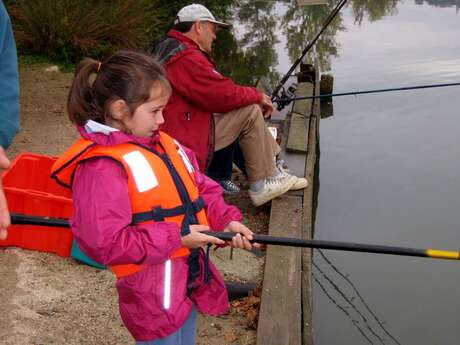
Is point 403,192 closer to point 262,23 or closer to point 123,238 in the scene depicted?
point 123,238

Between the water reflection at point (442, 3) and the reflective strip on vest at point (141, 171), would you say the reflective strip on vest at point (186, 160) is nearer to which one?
the reflective strip on vest at point (141, 171)

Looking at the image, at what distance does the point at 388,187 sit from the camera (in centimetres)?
580

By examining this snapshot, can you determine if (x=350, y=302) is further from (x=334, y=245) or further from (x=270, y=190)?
(x=334, y=245)

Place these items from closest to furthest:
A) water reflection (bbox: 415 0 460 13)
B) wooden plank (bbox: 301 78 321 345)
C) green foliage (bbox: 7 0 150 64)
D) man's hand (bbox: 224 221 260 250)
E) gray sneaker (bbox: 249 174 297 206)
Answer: man's hand (bbox: 224 221 260 250) < wooden plank (bbox: 301 78 321 345) < gray sneaker (bbox: 249 174 297 206) < green foliage (bbox: 7 0 150 64) < water reflection (bbox: 415 0 460 13)

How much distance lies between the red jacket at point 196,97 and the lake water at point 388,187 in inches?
60.7

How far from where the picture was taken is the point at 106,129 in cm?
180

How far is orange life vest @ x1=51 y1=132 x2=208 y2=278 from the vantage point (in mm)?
1763

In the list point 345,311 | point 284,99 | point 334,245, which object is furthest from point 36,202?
point 284,99

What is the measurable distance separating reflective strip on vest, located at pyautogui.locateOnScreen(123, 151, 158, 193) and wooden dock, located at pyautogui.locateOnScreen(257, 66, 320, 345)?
48.5 inches

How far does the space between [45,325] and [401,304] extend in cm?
251

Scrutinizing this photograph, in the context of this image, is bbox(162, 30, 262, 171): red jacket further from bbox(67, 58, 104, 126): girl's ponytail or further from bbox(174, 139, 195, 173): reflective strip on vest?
bbox(67, 58, 104, 126): girl's ponytail

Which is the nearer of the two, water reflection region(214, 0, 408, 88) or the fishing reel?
the fishing reel

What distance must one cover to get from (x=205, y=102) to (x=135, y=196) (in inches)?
72.8

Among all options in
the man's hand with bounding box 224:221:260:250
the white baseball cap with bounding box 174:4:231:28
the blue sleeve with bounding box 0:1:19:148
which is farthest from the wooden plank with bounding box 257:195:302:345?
the blue sleeve with bounding box 0:1:19:148
